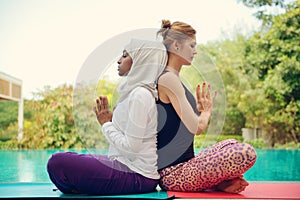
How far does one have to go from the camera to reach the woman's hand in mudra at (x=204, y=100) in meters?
2.05

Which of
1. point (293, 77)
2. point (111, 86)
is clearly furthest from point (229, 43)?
point (111, 86)

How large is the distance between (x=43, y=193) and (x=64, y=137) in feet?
24.7

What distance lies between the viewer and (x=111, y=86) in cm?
224

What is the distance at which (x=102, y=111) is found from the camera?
2.06 m

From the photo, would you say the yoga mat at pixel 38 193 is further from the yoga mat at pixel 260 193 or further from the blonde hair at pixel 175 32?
the blonde hair at pixel 175 32

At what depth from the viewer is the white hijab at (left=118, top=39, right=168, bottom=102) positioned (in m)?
1.93

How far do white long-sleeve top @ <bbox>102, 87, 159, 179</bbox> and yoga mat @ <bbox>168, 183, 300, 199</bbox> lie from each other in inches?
6.9

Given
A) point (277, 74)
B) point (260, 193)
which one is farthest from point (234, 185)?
point (277, 74)

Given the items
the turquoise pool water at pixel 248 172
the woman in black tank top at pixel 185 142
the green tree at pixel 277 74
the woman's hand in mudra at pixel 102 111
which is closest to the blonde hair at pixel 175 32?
the woman in black tank top at pixel 185 142

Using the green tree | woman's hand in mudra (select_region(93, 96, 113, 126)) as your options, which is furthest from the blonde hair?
the green tree

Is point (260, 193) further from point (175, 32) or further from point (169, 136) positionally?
point (175, 32)

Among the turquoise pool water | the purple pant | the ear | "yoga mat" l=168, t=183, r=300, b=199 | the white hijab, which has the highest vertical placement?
the ear

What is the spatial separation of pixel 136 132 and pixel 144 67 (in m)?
0.28

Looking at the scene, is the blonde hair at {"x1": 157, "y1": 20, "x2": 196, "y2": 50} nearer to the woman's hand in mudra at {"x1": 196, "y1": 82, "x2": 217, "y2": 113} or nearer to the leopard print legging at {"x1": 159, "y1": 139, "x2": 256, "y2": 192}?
the woman's hand in mudra at {"x1": 196, "y1": 82, "x2": 217, "y2": 113}
